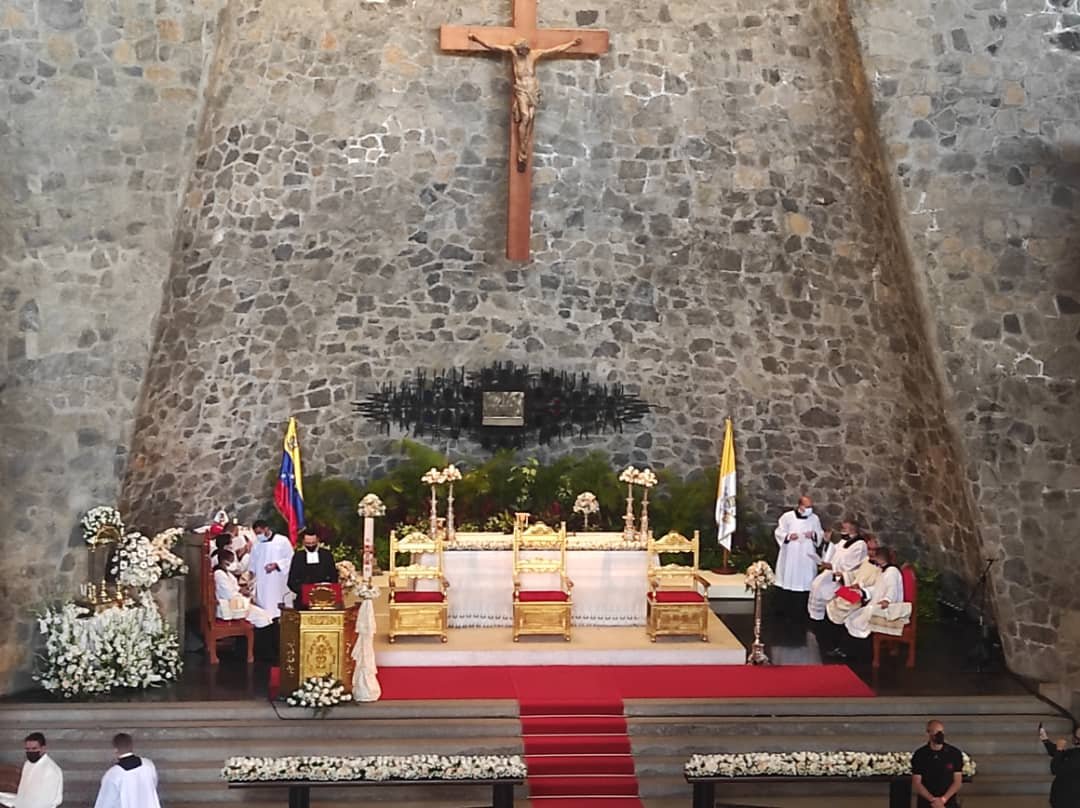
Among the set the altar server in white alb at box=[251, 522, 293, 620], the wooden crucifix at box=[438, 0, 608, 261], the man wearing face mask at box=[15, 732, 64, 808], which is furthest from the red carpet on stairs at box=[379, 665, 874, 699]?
the wooden crucifix at box=[438, 0, 608, 261]

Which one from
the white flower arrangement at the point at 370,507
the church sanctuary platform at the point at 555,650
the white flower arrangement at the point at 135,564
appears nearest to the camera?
the white flower arrangement at the point at 135,564

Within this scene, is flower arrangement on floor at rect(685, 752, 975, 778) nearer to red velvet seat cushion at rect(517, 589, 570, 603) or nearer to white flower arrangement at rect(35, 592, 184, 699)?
red velvet seat cushion at rect(517, 589, 570, 603)

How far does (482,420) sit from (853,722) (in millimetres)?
6667

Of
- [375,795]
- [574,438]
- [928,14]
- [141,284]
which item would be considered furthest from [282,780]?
[928,14]

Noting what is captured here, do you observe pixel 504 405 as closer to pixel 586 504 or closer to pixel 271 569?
pixel 586 504

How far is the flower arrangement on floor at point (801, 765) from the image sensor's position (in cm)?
1169

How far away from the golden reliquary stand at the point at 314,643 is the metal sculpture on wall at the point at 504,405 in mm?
5174

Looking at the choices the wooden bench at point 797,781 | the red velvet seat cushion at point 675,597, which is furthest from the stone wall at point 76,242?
the wooden bench at point 797,781

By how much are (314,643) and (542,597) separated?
8.72 feet

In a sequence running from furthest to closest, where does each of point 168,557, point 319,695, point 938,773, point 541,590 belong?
point 541,590 < point 168,557 < point 319,695 < point 938,773

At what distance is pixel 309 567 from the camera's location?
47.5 feet

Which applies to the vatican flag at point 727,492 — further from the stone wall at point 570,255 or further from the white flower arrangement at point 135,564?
the white flower arrangement at point 135,564

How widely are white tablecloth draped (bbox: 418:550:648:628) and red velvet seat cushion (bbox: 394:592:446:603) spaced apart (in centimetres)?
43

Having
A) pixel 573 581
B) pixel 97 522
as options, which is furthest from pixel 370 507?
pixel 97 522
